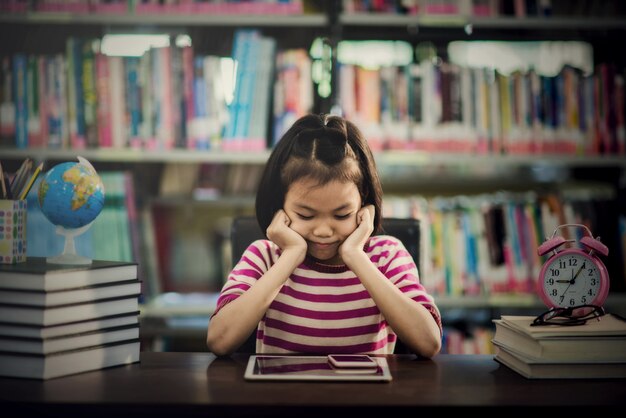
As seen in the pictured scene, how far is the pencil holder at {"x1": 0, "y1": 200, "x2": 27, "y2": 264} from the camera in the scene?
1174 millimetres

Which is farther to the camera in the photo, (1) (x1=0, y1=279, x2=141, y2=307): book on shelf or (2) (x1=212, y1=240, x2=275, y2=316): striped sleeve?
(2) (x1=212, y1=240, x2=275, y2=316): striped sleeve

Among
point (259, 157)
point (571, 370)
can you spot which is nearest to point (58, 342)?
point (571, 370)

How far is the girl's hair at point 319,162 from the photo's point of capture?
1370 mm

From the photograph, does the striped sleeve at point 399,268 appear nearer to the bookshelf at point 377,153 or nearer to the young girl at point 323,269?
the young girl at point 323,269

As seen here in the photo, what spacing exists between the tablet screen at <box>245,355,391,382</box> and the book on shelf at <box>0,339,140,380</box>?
0.23m

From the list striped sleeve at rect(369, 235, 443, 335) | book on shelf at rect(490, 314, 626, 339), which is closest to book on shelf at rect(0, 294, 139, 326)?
striped sleeve at rect(369, 235, 443, 335)

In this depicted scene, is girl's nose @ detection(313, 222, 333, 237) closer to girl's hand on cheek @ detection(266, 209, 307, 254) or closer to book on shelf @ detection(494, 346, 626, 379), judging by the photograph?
girl's hand on cheek @ detection(266, 209, 307, 254)

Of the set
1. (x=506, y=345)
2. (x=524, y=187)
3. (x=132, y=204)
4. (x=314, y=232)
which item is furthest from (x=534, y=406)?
(x=524, y=187)

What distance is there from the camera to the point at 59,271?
3.60 ft

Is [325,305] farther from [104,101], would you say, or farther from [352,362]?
[104,101]

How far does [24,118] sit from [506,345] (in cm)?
172

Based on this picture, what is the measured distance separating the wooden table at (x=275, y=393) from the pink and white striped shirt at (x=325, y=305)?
25 cm

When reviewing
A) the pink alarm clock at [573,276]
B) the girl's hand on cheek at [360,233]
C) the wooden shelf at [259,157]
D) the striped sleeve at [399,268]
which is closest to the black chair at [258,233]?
the striped sleeve at [399,268]

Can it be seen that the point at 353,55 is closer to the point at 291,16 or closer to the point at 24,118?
the point at 291,16
